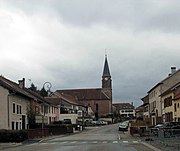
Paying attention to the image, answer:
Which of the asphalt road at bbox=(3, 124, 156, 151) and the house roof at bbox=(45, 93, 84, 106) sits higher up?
the house roof at bbox=(45, 93, 84, 106)

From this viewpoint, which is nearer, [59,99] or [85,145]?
[85,145]

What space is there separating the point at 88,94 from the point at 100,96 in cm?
570

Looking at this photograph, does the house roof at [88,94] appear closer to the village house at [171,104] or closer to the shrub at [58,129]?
the village house at [171,104]

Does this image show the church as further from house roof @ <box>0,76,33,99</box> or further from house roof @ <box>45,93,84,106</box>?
house roof @ <box>0,76,33,99</box>

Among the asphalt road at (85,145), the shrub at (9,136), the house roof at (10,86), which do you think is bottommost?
the asphalt road at (85,145)

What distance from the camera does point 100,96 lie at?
7121 inches

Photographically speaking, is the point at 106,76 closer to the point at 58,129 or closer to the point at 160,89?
the point at 160,89

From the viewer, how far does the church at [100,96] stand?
179 metres

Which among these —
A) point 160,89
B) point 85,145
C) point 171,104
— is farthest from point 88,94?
point 85,145

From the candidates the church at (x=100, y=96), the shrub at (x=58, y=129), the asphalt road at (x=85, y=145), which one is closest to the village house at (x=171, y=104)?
the shrub at (x=58, y=129)

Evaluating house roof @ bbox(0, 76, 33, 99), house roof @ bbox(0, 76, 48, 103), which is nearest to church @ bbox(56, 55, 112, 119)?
house roof @ bbox(0, 76, 48, 103)

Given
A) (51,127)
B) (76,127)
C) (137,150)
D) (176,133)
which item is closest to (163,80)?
(76,127)

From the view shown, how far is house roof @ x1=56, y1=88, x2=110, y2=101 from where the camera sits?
18100 cm

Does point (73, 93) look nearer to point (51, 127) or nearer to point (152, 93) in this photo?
point (152, 93)
